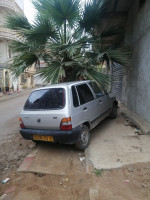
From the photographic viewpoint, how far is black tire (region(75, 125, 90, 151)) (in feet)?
10.9

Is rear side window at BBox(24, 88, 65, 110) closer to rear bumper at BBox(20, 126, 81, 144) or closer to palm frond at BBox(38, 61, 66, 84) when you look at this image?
rear bumper at BBox(20, 126, 81, 144)

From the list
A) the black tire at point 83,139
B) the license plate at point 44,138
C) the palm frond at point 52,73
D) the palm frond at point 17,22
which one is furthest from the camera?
the palm frond at point 17,22

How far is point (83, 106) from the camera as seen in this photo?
11.5 ft

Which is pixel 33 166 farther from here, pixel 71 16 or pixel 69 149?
pixel 71 16

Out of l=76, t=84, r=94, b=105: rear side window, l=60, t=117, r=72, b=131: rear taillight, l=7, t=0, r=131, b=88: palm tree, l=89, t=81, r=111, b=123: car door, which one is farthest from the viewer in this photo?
l=7, t=0, r=131, b=88: palm tree

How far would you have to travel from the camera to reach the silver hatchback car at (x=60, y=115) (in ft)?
10.0

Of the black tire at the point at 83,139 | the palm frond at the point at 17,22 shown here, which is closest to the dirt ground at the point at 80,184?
the black tire at the point at 83,139

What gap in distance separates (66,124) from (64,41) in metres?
3.26

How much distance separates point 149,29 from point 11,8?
1989 centimetres

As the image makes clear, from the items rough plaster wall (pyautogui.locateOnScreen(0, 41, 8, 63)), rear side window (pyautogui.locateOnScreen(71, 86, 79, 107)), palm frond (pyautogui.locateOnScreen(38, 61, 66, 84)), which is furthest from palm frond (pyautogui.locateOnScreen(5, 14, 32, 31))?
rough plaster wall (pyautogui.locateOnScreen(0, 41, 8, 63))

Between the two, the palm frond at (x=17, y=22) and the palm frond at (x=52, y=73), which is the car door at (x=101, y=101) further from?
the palm frond at (x=17, y=22)

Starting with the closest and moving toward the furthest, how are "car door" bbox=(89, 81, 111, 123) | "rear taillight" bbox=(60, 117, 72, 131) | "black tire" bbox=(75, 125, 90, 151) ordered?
"rear taillight" bbox=(60, 117, 72, 131), "black tire" bbox=(75, 125, 90, 151), "car door" bbox=(89, 81, 111, 123)

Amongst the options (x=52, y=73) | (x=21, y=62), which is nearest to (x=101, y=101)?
(x=52, y=73)

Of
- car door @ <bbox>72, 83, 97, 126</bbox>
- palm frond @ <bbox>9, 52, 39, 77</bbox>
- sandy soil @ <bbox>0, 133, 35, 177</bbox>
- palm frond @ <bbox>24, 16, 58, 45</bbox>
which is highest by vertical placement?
palm frond @ <bbox>24, 16, 58, 45</bbox>
